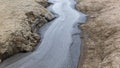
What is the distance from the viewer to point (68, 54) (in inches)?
430

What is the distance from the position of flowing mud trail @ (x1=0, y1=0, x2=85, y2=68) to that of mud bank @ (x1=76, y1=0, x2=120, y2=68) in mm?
501

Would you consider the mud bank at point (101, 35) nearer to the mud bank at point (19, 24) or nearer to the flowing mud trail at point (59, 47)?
the flowing mud trail at point (59, 47)

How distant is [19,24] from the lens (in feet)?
40.8

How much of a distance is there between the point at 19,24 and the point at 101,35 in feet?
14.3

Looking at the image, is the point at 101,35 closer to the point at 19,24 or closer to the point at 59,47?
the point at 59,47

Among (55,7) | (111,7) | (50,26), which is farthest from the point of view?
(55,7)

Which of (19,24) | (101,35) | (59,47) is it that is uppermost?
(19,24)

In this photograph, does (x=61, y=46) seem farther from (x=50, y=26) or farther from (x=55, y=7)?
(x=55, y=7)

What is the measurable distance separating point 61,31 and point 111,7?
4674 mm

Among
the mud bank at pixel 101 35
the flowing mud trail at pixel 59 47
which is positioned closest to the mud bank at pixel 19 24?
the flowing mud trail at pixel 59 47

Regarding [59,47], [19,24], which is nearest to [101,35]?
[59,47]

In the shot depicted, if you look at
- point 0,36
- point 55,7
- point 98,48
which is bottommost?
point 55,7

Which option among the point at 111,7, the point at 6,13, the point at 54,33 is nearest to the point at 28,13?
the point at 6,13

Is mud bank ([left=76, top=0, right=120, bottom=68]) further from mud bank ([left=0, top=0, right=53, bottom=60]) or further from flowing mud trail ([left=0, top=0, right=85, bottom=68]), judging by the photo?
mud bank ([left=0, top=0, right=53, bottom=60])
